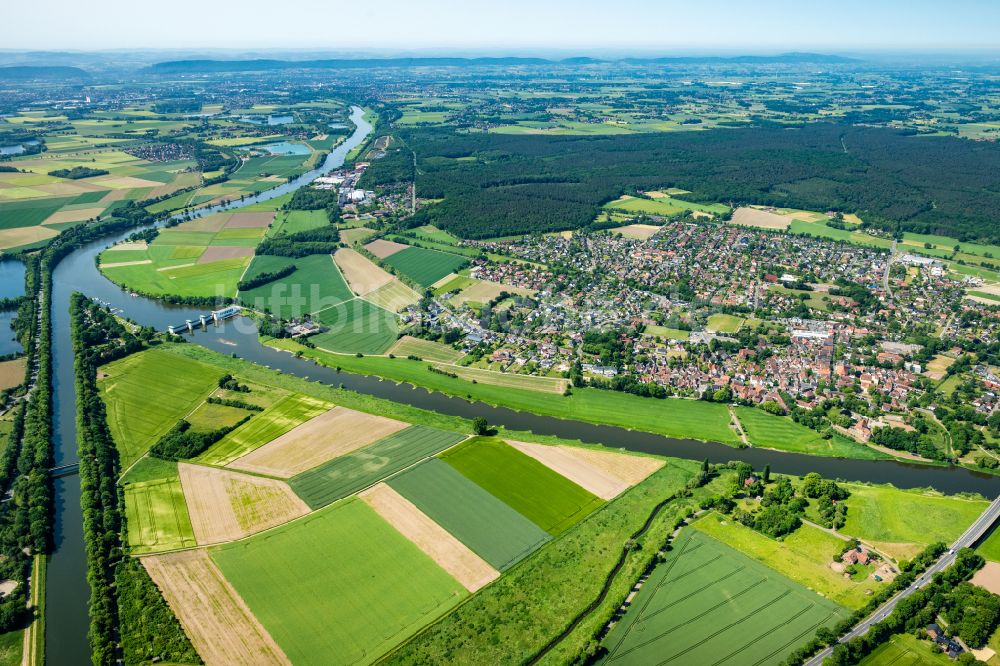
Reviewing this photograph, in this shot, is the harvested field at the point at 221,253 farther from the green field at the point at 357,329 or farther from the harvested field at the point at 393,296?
the green field at the point at 357,329

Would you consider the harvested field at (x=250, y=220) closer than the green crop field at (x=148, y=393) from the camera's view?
No

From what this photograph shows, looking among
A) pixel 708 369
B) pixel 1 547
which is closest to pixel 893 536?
pixel 708 369

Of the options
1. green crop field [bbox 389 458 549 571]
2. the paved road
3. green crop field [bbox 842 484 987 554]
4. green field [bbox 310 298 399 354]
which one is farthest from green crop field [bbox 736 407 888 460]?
green field [bbox 310 298 399 354]

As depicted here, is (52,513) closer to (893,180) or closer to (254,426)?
(254,426)

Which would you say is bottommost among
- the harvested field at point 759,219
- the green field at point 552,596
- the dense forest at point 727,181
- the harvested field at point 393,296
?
the green field at point 552,596

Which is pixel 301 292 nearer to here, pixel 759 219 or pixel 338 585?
pixel 338 585

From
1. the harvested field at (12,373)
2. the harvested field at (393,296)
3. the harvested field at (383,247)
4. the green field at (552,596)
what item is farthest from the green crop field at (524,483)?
the harvested field at (383,247)
